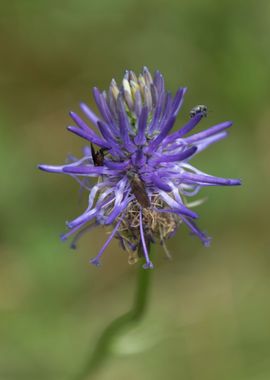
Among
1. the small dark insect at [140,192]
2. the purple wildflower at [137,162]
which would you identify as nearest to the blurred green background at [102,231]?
the purple wildflower at [137,162]

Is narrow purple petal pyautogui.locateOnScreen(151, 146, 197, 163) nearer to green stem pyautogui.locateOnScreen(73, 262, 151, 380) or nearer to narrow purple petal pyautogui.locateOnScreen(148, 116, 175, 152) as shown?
narrow purple petal pyautogui.locateOnScreen(148, 116, 175, 152)

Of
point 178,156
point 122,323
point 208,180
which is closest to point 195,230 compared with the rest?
point 208,180

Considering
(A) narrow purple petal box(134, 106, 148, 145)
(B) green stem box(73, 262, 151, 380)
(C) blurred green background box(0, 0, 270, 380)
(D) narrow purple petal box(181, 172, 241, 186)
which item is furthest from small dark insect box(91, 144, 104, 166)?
(C) blurred green background box(0, 0, 270, 380)

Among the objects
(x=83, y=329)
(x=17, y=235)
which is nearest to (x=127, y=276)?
(x=83, y=329)

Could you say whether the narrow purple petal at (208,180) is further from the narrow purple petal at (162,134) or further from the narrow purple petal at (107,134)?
the narrow purple petal at (107,134)

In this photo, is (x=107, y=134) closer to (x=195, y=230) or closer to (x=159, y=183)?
(x=159, y=183)

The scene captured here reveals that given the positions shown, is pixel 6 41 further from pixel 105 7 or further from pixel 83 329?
pixel 83 329

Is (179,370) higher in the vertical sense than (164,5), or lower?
lower
